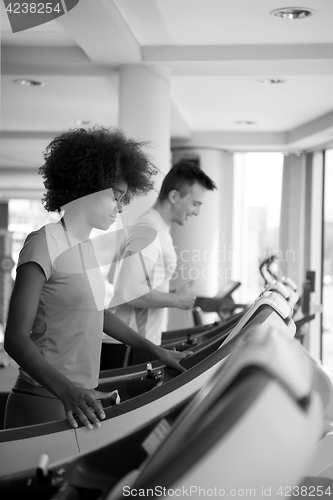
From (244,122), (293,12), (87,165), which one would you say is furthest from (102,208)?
(244,122)

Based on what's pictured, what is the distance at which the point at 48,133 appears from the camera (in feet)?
23.7

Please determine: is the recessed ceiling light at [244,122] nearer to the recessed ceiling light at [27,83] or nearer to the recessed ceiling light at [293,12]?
the recessed ceiling light at [27,83]

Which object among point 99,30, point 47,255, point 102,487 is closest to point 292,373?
point 102,487

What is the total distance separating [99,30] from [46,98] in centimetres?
218

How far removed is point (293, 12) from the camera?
3.12 metres

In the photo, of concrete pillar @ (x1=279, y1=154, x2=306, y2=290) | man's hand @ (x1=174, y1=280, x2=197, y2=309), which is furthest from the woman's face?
concrete pillar @ (x1=279, y1=154, x2=306, y2=290)

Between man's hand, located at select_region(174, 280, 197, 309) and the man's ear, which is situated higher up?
the man's ear

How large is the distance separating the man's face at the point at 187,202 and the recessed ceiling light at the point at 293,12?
3.95 feet

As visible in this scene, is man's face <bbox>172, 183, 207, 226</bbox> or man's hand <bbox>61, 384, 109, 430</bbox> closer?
man's hand <bbox>61, 384, 109, 430</bbox>

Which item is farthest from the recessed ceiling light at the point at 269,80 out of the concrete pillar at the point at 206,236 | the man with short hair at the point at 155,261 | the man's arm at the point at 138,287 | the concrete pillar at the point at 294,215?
the concrete pillar at the point at 294,215

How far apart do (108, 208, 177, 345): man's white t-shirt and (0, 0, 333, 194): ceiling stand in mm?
489

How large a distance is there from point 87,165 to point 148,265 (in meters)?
0.82

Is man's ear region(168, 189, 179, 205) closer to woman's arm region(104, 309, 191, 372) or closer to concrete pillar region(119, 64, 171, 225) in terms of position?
woman's arm region(104, 309, 191, 372)

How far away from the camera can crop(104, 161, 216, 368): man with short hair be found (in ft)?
7.30
